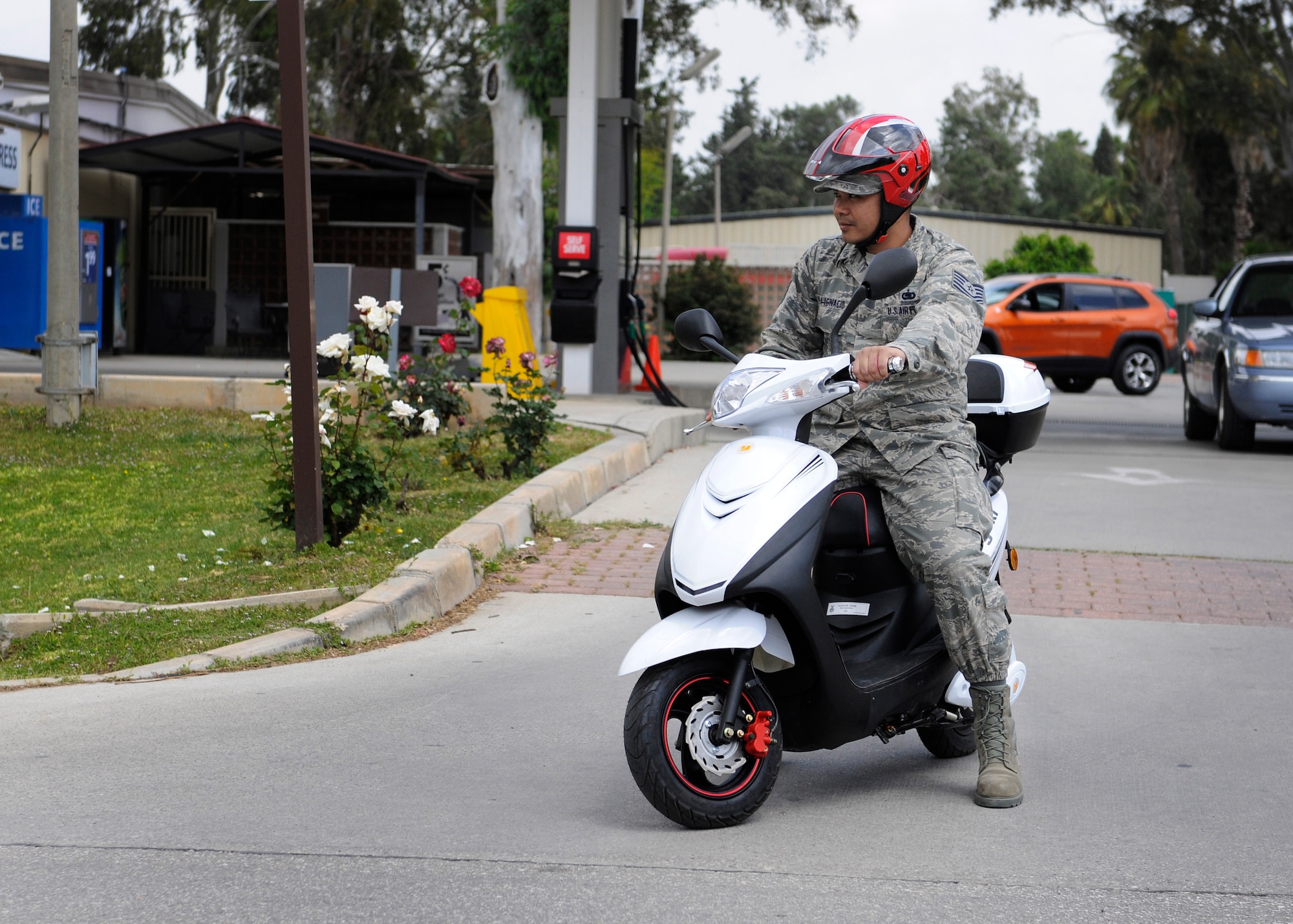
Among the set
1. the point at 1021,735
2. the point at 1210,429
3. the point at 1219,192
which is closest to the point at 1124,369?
the point at 1210,429

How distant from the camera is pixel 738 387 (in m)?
3.98

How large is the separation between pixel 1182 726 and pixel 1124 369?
20.0m

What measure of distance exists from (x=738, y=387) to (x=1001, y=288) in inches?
893

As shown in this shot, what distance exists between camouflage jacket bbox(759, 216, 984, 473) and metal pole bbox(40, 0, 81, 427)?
28.8ft

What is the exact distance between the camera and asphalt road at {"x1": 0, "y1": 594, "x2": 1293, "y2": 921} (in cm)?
355

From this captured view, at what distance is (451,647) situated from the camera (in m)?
6.32

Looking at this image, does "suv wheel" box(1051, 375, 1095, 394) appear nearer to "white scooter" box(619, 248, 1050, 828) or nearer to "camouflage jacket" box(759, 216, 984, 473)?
"camouflage jacket" box(759, 216, 984, 473)

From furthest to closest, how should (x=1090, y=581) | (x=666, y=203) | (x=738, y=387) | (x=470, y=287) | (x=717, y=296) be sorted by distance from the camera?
(x=717, y=296), (x=666, y=203), (x=470, y=287), (x=1090, y=581), (x=738, y=387)

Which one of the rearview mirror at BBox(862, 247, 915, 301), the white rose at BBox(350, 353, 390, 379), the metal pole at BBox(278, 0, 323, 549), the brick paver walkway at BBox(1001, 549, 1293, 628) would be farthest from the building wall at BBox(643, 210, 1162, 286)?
the rearview mirror at BBox(862, 247, 915, 301)

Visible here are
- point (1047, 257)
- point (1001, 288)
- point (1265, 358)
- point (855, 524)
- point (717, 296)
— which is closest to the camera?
point (855, 524)

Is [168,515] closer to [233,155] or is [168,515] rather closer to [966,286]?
[966,286]

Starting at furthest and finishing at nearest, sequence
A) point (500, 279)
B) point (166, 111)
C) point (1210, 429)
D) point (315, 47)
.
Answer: point (315, 47)
point (166, 111)
point (500, 279)
point (1210, 429)

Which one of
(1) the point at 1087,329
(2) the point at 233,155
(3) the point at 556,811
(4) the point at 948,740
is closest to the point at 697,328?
(3) the point at 556,811

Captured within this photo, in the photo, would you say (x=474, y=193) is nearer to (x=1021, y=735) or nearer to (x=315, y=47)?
(x=315, y=47)
